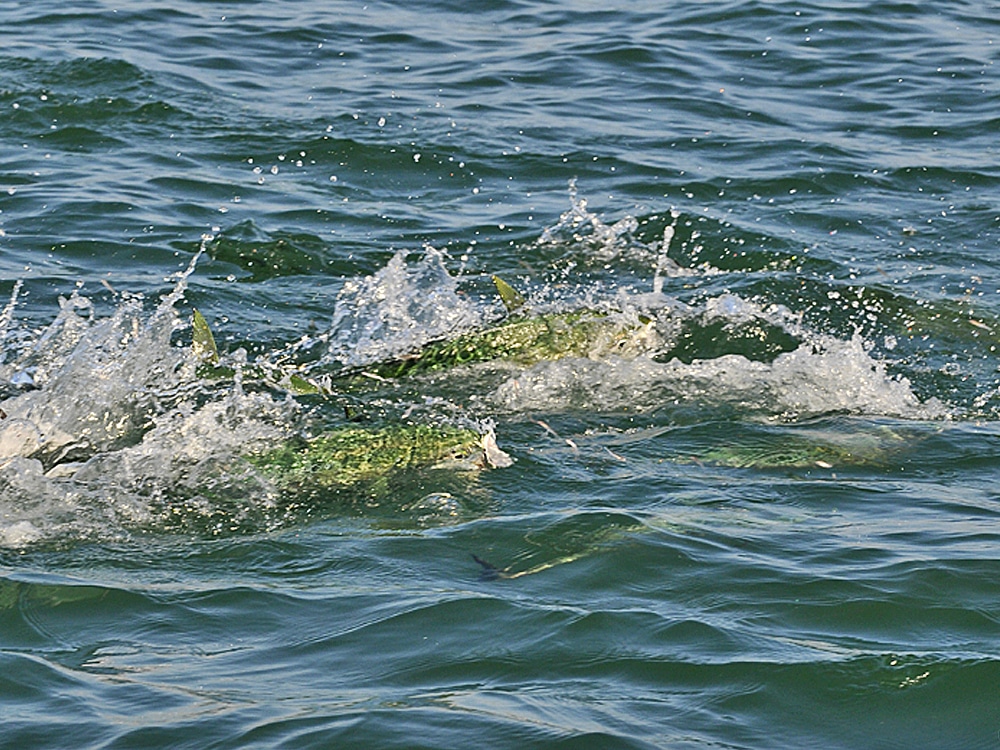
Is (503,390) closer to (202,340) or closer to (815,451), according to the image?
(202,340)

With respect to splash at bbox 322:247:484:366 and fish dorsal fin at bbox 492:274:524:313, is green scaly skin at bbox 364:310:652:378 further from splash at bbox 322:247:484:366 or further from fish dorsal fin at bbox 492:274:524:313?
splash at bbox 322:247:484:366

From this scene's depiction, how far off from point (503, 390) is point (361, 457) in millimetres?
1247

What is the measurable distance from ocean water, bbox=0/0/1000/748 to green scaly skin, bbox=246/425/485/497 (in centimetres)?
6

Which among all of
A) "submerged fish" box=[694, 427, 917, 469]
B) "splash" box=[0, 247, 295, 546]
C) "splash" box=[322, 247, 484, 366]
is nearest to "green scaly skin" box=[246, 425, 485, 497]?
"splash" box=[0, 247, 295, 546]

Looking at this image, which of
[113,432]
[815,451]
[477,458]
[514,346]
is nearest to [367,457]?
[477,458]

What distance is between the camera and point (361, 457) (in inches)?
221

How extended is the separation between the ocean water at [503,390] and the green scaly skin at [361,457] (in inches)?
2.4

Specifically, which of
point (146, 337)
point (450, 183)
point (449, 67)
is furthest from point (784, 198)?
point (146, 337)

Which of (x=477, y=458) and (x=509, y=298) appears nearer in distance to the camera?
(x=477, y=458)

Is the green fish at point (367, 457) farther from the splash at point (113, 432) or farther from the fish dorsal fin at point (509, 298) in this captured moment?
the fish dorsal fin at point (509, 298)

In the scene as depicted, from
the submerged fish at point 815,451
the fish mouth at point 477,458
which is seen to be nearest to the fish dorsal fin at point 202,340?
the fish mouth at point 477,458

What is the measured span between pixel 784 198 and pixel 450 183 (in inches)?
89.4

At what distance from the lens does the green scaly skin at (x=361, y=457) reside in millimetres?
5555

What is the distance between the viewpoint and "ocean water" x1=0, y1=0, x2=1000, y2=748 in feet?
13.4
